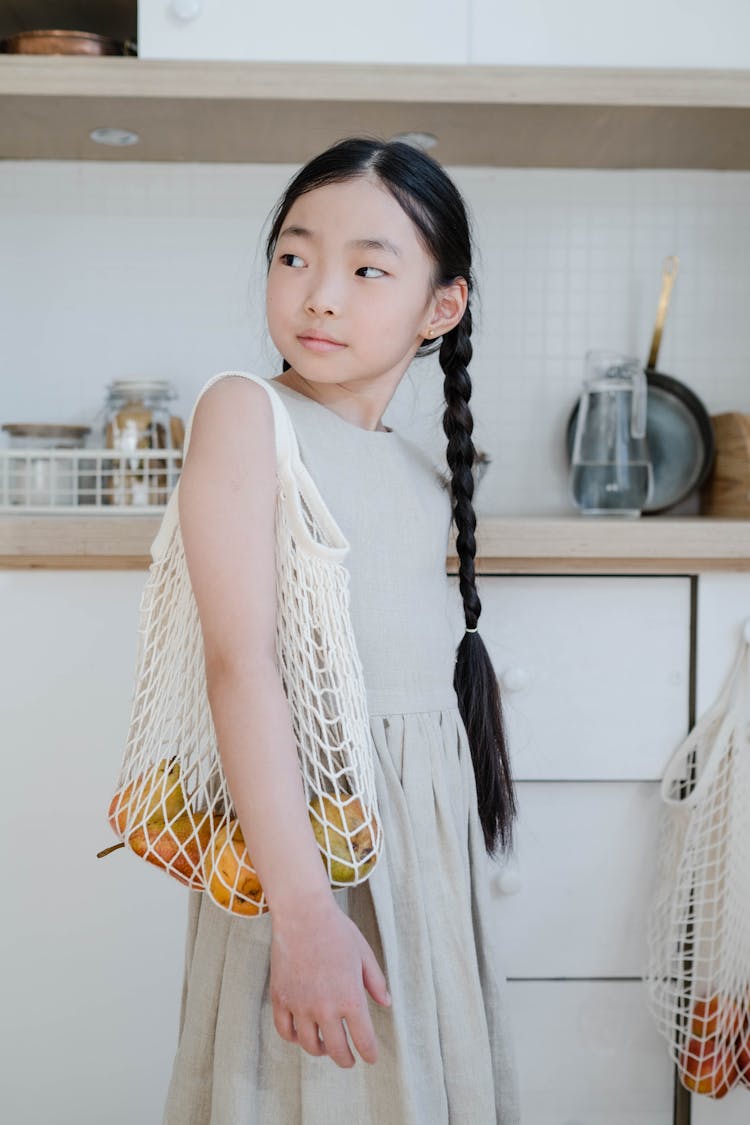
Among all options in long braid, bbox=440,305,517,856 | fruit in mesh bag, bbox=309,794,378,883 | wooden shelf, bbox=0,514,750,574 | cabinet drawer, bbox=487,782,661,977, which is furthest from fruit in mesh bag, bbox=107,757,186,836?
cabinet drawer, bbox=487,782,661,977

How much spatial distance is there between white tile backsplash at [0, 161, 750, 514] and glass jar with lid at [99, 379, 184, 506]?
0.15 metres

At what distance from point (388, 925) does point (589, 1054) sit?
58 centimetres

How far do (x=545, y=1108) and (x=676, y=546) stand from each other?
2.12ft

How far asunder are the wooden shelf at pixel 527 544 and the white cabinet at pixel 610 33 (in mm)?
578

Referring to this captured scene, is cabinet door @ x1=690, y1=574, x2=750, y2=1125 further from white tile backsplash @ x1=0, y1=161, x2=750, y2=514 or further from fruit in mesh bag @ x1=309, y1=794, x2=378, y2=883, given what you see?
fruit in mesh bag @ x1=309, y1=794, x2=378, y2=883

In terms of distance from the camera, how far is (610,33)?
4.39ft

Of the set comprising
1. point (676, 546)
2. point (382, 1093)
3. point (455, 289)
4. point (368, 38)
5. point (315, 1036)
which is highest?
point (368, 38)

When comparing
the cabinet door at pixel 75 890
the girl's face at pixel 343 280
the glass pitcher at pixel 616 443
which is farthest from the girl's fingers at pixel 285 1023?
the glass pitcher at pixel 616 443

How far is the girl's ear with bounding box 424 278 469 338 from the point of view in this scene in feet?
2.83

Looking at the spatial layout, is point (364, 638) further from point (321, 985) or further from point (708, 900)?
point (708, 900)

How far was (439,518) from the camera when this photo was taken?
924mm

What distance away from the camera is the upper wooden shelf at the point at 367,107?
4.21ft

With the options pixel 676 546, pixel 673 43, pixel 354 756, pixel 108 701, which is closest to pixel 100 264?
pixel 108 701

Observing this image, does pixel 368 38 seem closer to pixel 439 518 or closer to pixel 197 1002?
pixel 439 518
